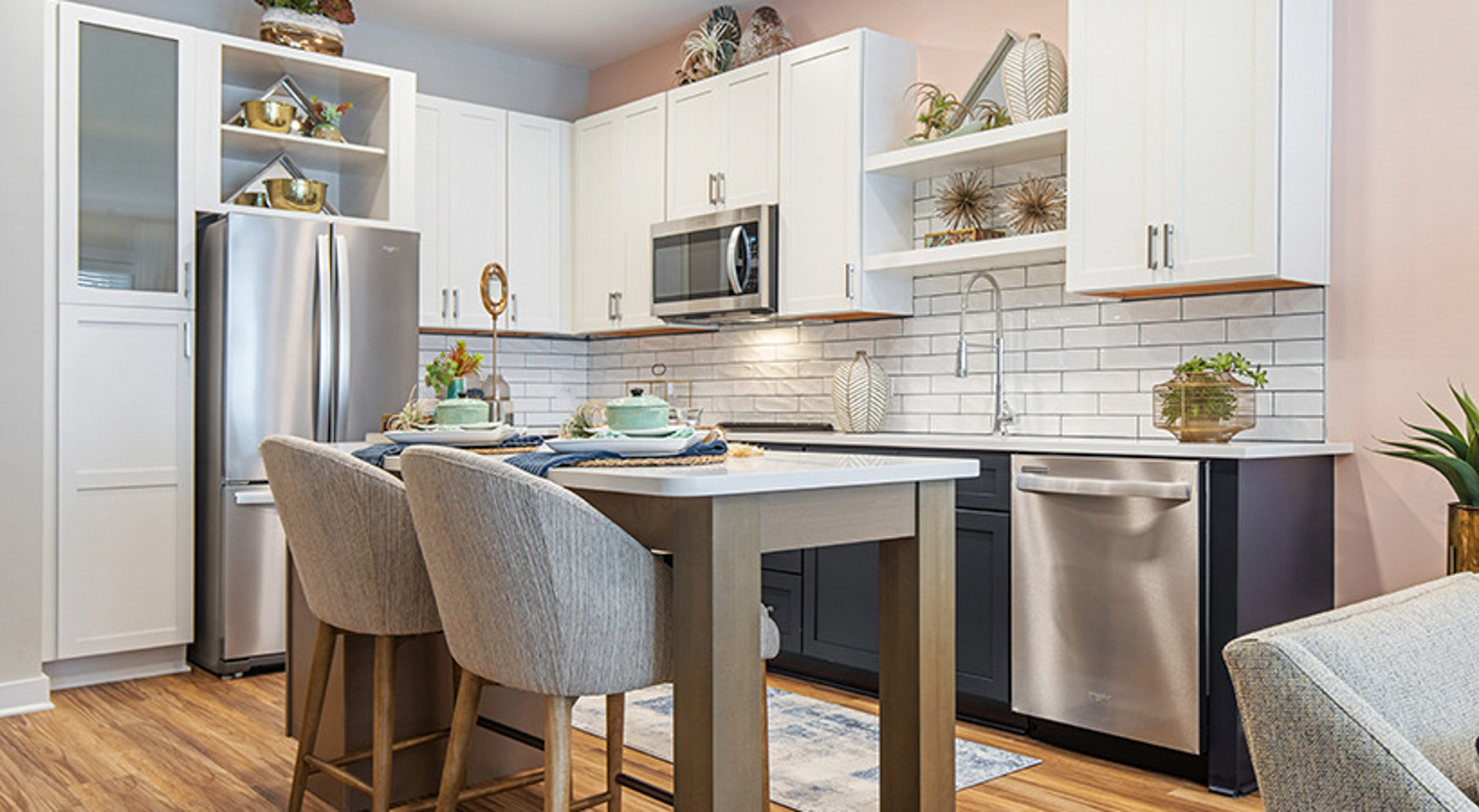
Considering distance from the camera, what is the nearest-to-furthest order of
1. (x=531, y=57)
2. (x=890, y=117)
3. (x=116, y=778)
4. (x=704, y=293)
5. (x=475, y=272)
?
(x=116, y=778), (x=890, y=117), (x=704, y=293), (x=475, y=272), (x=531, y=57)

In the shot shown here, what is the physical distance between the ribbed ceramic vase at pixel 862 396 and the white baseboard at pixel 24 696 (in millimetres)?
2876

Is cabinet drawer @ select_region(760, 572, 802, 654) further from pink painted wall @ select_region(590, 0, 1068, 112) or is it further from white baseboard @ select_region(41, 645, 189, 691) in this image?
white baseboard @ select_region(41, 645, 189, 691)

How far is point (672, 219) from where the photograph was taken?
5098 millimetres

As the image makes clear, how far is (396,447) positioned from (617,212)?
304 centimetres

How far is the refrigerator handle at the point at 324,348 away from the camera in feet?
14.4

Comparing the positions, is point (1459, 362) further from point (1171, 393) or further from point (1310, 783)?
point (1310, 783)

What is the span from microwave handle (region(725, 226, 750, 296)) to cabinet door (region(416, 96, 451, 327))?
1.42 metres

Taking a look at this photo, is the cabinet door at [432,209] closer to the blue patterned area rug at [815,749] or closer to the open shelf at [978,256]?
the open shelf at [978,256]

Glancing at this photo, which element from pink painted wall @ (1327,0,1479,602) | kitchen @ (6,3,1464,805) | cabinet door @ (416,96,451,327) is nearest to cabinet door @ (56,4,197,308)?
kitchen @ (6,3,1464,805)

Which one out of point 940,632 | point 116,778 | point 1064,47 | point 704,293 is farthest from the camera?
point 704,293

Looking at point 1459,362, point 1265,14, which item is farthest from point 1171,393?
point 1265,14

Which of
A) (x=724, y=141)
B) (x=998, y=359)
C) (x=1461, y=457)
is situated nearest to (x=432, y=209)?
(x=724, y=141)

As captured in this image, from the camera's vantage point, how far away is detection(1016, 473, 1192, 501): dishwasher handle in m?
3.02

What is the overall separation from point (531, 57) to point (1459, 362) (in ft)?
14.6
